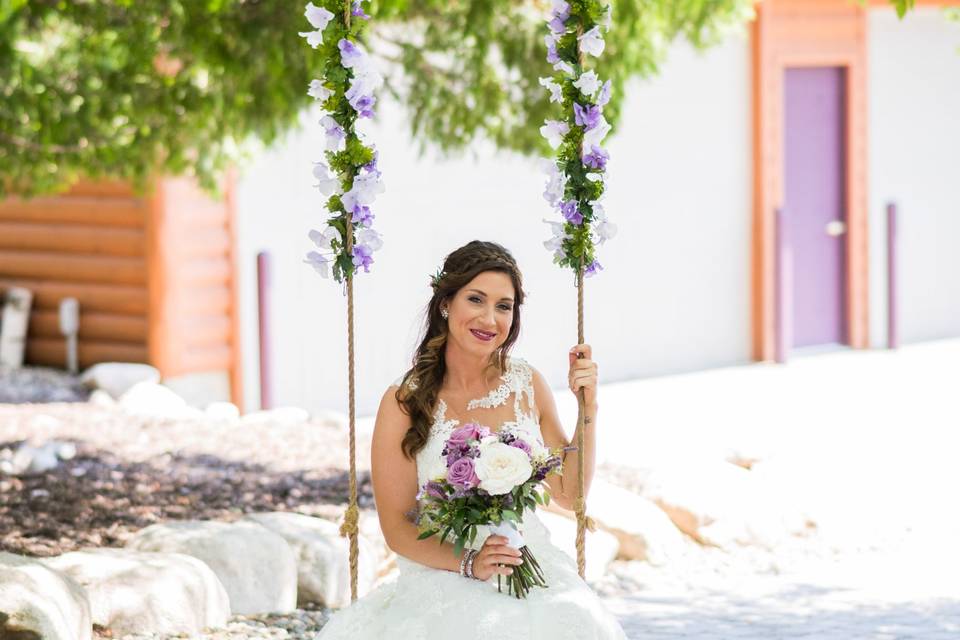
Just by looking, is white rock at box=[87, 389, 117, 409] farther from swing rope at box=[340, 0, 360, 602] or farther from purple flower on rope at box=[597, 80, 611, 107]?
purple flower on rope at box=[597, 80, 611, 107]

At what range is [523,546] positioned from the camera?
4.24 meters

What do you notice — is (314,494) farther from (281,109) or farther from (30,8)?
(30,8)

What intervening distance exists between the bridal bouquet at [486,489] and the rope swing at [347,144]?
0.40m

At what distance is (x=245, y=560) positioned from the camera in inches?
Answer: 247

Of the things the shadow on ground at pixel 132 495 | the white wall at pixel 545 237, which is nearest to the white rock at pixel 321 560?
the shadow on ground at pixel 132 495

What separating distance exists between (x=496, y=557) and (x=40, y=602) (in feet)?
5.17

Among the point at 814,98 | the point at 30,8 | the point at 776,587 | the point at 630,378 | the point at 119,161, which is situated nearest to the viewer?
the point at 776,587

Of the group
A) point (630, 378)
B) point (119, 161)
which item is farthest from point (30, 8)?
point (630, 378)

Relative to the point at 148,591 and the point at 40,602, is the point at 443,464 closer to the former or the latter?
the point at 40,602

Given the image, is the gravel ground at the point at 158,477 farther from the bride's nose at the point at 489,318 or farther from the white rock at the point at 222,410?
the bride's nose at the point at 489,318

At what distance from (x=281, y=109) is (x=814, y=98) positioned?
6400mm

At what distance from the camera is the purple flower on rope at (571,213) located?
15.1 feet

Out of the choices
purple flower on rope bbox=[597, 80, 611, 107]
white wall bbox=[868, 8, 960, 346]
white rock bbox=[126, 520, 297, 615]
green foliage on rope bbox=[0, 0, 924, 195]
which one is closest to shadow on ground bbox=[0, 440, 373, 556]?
white rock bbox=[126, 520, 297, 615]

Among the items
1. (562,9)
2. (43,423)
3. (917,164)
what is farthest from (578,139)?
(917,164)
